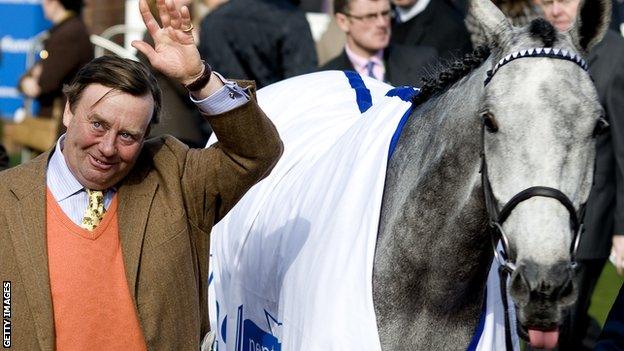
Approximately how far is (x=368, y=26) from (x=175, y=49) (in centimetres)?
379

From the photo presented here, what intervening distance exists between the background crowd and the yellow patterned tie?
172cm

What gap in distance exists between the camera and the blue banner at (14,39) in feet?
48.3

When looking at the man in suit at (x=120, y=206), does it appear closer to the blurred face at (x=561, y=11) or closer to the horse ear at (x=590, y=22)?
the horse ear at (x=590, y=22)

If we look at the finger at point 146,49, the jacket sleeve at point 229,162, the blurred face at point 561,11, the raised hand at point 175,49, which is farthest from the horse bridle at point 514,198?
the blurred face at point 561,11

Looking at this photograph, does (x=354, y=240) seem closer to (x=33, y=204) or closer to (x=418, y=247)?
(x=418, y=247)

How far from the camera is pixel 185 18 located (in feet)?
13.1

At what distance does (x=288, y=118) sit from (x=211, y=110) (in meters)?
1.97

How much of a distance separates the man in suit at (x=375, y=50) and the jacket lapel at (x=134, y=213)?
3.52 meters

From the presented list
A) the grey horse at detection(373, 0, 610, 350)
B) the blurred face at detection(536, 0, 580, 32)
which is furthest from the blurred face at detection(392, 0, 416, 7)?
the grey horse at detection(373, 0, 610, 350)

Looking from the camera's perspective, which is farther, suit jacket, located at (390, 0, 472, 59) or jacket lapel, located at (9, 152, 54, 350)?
suit jacket, located at (390, 0, 472, 59)

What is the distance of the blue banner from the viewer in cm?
1473

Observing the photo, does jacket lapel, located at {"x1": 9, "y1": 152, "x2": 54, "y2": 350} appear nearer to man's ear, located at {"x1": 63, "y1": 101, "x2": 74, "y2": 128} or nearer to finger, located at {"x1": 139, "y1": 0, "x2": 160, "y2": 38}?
man's ear, located at {"x1": 63, "y1": 101, "x2": 74, "y2": 128}

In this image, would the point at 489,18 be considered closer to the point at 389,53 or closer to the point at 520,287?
the point at 520,287

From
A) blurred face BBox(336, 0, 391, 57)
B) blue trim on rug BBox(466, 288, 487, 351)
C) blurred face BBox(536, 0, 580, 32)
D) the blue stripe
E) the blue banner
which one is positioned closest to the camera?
blue trim on rug BBox(466, 288, 487, 351)
